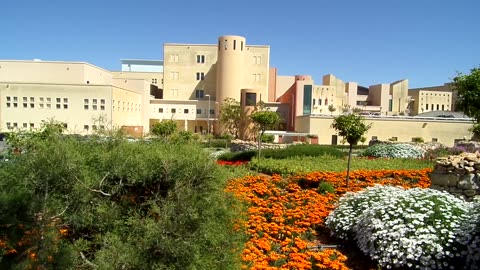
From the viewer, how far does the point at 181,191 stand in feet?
12.0

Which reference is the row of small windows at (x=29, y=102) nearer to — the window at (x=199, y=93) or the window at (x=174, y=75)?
the window at (x=174, y=75)

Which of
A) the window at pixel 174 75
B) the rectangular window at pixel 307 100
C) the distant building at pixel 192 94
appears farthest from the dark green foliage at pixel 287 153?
the window at pixel 174 75

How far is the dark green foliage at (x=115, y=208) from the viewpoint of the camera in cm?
334

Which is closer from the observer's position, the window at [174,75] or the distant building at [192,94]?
the distant building at [192,94]

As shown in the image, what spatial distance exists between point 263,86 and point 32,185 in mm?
56506

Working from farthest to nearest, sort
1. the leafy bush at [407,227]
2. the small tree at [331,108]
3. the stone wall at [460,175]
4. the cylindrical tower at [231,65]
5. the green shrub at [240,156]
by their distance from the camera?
the small tree at [331,108] < the cylindrical tower at [231,65] < the green shrub at [240,156] < the stone wall at [460,175] < the leafy bush at [407,227]

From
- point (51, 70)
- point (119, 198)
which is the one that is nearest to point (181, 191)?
point (119, 198)

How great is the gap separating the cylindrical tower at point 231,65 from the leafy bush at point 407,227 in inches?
1885

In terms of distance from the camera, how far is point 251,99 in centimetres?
5125

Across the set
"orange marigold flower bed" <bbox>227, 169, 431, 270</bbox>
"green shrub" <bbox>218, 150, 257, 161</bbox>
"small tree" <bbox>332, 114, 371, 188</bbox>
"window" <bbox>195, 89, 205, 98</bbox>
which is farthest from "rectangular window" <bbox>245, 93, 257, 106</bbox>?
"small tree" <bbox>332, 114, 371, 188</bbox>

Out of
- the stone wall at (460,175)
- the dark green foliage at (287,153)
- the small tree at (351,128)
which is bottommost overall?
the dark green foliage at (287,153)

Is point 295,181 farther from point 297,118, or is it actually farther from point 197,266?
point 297,118

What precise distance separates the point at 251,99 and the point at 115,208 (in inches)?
1890

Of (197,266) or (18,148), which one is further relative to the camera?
(18,148)
